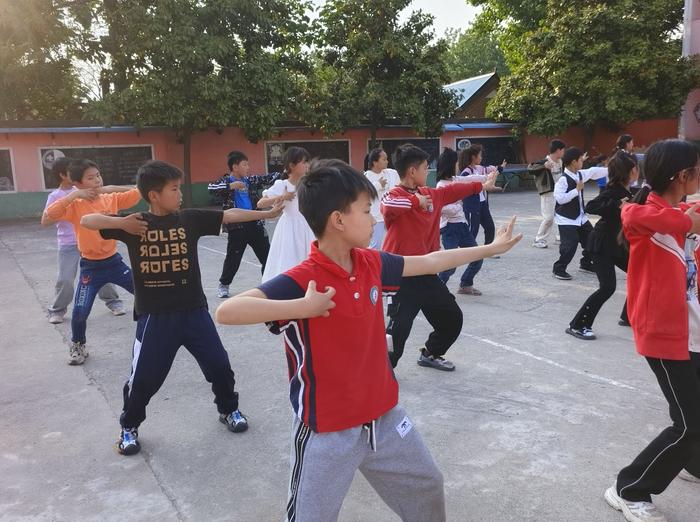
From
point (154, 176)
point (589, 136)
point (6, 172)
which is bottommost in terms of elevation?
point (6, 172)

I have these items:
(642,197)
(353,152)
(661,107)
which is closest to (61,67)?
(353,152)

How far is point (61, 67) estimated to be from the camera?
1739cm

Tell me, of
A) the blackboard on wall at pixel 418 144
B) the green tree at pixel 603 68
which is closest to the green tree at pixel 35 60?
the blackboard on wall at pixel 418 144

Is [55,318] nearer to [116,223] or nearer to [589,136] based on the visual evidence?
[116,223]

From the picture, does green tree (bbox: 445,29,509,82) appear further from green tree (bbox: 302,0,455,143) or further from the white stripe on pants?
the white stripe on pants

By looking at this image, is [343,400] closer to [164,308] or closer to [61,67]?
[164,308]

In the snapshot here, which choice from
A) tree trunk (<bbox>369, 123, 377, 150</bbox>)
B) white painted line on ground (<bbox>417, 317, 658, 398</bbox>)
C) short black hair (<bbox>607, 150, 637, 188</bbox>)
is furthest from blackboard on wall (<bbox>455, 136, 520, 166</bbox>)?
white painted line on ground (<bbox>417, 317, 658, 398</bbox>)

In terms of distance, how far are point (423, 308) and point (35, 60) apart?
16.7m

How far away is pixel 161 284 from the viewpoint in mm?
3215

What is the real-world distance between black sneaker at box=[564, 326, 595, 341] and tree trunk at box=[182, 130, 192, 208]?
1449cm

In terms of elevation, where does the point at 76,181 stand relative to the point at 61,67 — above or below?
below

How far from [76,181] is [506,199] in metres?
15.3

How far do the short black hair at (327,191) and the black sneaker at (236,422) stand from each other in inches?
77.6

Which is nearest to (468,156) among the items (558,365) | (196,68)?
(558,365)
